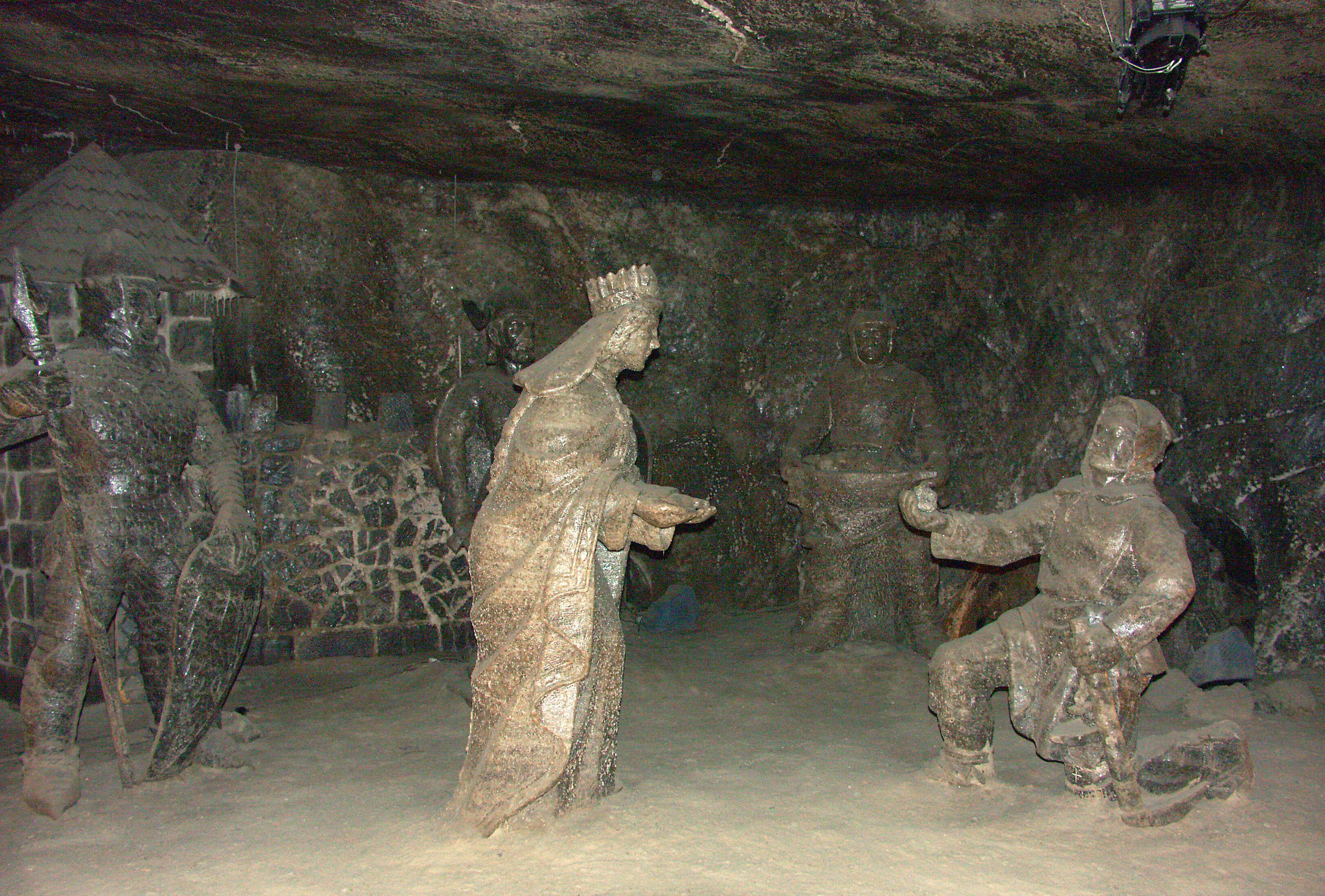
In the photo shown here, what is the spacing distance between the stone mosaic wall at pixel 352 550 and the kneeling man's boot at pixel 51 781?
242 centimetres

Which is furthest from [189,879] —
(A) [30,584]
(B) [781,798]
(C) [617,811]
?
(A) [30,584]

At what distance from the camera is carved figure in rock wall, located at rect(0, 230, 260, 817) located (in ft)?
13.8

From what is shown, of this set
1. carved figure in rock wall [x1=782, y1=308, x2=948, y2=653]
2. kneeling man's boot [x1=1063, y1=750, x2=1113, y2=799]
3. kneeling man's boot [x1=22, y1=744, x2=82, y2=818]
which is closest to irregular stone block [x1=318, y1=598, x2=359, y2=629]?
kneeling man's boot [x1=22, y1=744, x2=82, y2=818]

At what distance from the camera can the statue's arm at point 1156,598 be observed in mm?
3742

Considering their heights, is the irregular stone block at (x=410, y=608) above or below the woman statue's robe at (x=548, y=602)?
below

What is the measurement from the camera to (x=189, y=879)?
3.46m

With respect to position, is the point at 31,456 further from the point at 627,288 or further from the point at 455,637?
the point at 627,288

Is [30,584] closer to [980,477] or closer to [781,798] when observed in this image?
[781,798]

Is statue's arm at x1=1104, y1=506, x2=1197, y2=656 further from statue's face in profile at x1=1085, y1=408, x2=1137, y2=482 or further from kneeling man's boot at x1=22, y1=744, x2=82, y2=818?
kneeling man's boot at x1=22, y1=744, x2=82, y2=818

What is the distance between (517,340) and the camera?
660cm

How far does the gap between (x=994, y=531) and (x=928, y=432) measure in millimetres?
2782

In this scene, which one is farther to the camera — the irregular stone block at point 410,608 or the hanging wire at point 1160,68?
the irregular stone block at point 410,608

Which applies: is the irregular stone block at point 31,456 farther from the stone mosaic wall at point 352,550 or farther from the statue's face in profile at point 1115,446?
the statue's face in profile at point 1115,446

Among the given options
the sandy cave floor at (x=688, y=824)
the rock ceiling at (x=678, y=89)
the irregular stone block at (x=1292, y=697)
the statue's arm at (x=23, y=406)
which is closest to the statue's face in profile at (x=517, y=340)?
the rock ceiling at (x=678, y=89)
